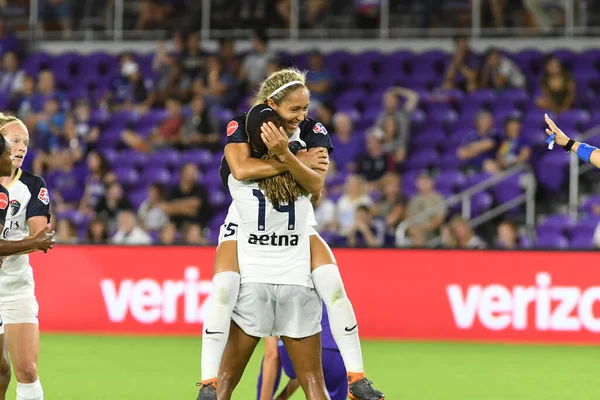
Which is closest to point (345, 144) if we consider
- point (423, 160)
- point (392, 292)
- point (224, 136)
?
point (423, 160)

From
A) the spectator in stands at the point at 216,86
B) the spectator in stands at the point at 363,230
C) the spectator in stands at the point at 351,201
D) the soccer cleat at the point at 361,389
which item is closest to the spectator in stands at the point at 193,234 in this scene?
the spectator in stands at the point at 351,201

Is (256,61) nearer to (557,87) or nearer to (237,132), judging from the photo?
(557,87)

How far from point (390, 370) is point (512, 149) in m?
6.16

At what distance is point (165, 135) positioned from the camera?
1772 cm

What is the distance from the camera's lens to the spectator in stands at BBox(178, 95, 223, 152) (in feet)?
56.6

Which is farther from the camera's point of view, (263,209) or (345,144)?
(345,144)

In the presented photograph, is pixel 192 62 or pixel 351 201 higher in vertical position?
pixel 192 62

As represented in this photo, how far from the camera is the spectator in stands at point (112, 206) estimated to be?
644 inches

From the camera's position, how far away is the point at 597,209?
14828mm

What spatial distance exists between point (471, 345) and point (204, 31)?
386 inches

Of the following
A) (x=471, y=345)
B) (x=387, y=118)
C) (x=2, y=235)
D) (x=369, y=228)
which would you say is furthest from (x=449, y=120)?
(x=2, y=235)

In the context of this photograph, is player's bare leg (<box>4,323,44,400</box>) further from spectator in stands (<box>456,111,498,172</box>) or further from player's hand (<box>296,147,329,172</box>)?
spectator in stands (<box>456,111,498,172</box>)

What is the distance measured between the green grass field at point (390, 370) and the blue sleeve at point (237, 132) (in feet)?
11.2

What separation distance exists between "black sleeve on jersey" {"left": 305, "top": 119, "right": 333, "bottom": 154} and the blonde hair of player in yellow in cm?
27
